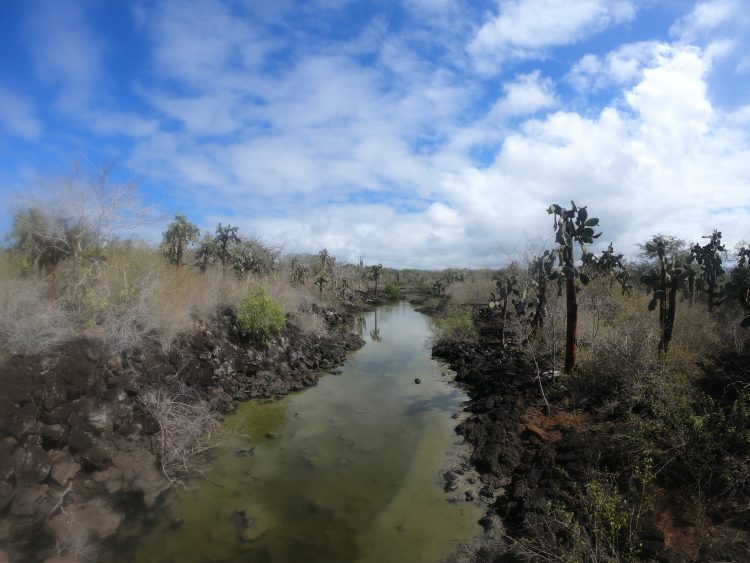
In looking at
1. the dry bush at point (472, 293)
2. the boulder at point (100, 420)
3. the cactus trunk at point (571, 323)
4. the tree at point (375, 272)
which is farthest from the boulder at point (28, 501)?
the tree at point (375, 272)

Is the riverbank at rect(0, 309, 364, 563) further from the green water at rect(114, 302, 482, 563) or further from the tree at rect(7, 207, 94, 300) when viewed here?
the tree at rect(7, 207, 94, 300)

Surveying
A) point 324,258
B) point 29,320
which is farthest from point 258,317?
point 324,258

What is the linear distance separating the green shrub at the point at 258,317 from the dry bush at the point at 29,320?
23.3 feet

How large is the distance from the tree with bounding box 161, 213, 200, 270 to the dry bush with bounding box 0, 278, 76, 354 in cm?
1152

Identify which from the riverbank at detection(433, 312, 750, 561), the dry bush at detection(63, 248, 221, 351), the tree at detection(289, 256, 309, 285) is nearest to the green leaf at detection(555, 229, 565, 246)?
the riverbank at detection(433, 312, 750, 561)

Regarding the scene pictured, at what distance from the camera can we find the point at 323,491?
9.33 metres

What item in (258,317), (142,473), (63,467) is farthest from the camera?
(258,317)

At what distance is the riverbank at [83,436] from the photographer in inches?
285

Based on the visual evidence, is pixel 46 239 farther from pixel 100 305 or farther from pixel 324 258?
pixel 324 258

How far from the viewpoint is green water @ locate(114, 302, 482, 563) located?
736cm

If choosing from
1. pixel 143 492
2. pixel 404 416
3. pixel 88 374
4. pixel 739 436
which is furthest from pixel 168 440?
pixel 739 436

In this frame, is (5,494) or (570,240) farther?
(570,240)

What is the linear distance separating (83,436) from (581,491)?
33.5 feet

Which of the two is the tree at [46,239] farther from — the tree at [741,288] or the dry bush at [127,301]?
the tree at [741,288]
